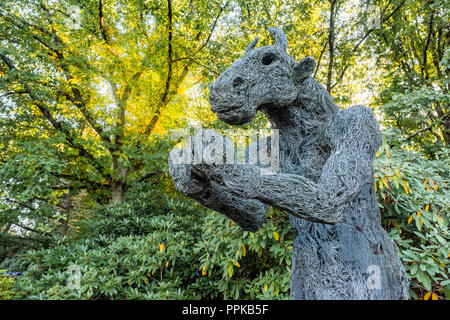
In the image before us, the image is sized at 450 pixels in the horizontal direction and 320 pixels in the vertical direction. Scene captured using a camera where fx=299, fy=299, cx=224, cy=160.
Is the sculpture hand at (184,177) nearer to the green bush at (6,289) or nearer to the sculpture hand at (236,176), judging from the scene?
the sculpture hand at (236,176)

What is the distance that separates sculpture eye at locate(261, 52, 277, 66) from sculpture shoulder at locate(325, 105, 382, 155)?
39 centimetres

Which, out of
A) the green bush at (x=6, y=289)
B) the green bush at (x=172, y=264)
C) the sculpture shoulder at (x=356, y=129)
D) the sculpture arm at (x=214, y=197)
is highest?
the sculpture shoulder at (x=356, y=129)

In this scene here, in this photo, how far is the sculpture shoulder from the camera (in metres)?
1.23

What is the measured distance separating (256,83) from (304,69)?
0.26 meters

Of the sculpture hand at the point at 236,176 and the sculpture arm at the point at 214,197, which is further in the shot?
the sculpture arm at the point at 214,197

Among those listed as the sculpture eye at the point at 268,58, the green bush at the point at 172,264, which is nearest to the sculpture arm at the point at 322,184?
the sculpture eye at the point at 268,58

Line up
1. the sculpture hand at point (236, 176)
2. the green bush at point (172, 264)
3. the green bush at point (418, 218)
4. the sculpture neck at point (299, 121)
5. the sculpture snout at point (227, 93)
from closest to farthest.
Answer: the sculpture hand at point (236, 176) < the sculpture snout at point (227, 93) < the sculpture neck at point (299, 121) < the green bush at point (418, 218) < the green bush at point (172, 264)

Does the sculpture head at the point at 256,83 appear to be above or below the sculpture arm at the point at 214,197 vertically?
above

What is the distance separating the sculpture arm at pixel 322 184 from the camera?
105 cm

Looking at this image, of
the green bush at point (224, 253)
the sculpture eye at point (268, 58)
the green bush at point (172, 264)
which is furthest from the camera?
the green bush at point (172, 264)

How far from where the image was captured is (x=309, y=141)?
58.0 inches

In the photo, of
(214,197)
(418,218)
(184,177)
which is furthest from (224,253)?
(184,177)

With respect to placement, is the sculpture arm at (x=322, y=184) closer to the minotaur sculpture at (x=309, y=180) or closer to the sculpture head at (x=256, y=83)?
the minotaur sculpture at (x=309, y=180)

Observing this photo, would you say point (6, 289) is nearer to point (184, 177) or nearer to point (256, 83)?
point (184, 177)
